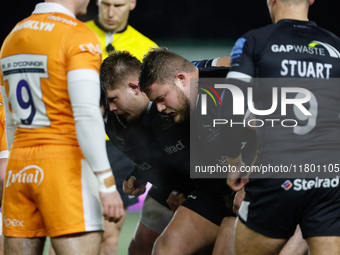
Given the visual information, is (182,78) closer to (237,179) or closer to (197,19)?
(237,179)

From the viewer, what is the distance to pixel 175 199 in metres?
2.45

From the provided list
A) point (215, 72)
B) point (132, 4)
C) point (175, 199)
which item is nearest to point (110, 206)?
point (215, 72)

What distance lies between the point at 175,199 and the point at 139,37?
6.19 ft

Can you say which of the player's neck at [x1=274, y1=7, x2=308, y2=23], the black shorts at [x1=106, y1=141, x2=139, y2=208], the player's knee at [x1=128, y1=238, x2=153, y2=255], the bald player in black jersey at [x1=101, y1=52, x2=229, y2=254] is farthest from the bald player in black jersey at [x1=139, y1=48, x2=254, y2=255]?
the black shorts at [x1=106, y1=141, x2=139, y2=208]

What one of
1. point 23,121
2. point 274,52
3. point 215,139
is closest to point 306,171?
point 274,52

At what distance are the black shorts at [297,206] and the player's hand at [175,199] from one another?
0.95 metres

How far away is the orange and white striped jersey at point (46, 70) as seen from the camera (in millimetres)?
1447

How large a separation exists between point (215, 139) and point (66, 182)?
0.82 meters

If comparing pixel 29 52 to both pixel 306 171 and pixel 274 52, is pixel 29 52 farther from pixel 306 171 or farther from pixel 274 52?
pixel 306 171

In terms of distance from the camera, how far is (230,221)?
2041 millimetres

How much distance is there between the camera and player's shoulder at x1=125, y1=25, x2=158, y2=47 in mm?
3790

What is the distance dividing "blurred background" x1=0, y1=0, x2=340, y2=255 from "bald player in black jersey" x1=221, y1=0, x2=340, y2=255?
2359 mm

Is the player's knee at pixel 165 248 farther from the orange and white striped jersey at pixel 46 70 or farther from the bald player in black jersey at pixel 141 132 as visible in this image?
the orange and white striped jersey at pixel 46 70

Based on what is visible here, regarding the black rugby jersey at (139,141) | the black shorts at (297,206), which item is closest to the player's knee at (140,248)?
the black rugby jersey at (139,141)
